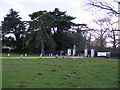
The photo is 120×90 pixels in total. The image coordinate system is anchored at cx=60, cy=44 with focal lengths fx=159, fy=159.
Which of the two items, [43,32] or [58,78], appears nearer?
[58,78]

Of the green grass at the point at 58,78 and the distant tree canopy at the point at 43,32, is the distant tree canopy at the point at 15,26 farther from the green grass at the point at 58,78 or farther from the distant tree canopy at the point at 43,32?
the green grass at the point at 58,78

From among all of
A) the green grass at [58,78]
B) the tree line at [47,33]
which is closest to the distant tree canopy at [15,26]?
the tree line at [47,33]

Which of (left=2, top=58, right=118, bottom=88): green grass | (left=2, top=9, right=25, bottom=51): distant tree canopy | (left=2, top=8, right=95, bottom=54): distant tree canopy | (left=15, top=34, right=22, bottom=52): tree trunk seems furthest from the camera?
(left=15, top=34, right=22, bottom=52): tree trunk

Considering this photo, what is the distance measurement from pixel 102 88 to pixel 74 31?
4912 cm

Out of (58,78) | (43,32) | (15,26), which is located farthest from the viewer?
(15,26)

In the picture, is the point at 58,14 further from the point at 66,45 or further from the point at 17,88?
the point at 17,88

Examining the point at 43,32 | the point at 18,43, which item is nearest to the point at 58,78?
the point at 43,32

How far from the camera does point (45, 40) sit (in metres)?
42.8

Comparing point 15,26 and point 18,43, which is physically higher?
point 15,26

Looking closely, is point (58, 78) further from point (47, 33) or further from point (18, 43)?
point (18, 43)

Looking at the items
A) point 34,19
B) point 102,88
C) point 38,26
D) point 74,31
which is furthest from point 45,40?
point 102,88

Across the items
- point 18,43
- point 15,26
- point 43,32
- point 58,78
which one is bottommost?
point 58,78

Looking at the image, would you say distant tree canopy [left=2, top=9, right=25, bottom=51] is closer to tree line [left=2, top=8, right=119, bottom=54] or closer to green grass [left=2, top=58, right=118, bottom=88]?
tree line [left=2, top=8, right=119, bottom=54]

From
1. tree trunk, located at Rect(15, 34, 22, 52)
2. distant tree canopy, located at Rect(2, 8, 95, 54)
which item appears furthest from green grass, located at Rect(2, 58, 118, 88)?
tree trunk, located at Rect(15, 34, 22, 52)
